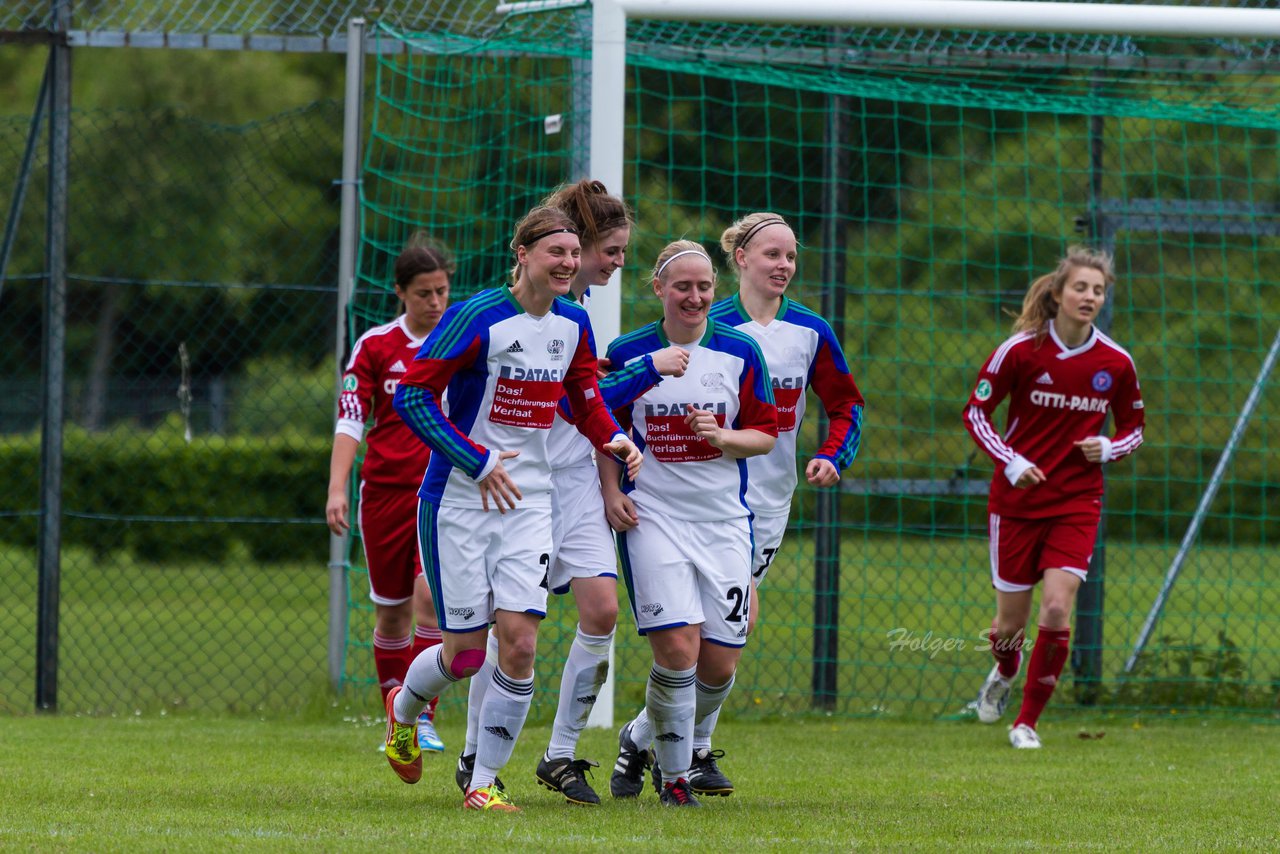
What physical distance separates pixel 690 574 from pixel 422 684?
92 cm

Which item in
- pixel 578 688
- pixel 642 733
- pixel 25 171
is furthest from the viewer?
pixel 25 171

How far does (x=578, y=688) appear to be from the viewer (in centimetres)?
525

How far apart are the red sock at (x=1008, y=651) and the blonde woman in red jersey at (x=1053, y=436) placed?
116 mm

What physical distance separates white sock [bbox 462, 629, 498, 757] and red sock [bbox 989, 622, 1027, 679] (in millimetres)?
2768

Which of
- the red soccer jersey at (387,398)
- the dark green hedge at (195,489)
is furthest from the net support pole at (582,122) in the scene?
the dark green hedge at (195,489)

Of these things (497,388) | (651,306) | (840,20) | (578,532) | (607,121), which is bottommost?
(578,532)

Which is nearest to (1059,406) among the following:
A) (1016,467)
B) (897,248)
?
(1016,467)

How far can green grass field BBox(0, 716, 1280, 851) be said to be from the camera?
A: 4387 mm

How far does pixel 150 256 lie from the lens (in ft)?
78.2

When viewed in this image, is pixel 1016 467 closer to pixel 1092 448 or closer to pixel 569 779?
pixel 1092 448

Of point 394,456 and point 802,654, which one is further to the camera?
point 802,654

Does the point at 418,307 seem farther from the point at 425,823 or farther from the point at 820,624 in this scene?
the point at 820,624

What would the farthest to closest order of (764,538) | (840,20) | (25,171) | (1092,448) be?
(25,171) < (840,20) < (1092,448) < (764,538)

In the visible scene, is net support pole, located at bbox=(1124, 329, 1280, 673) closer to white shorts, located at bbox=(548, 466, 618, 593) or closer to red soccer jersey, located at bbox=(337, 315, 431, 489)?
red soccer jersey, located at bbox=(337, 315, 431, 489)
